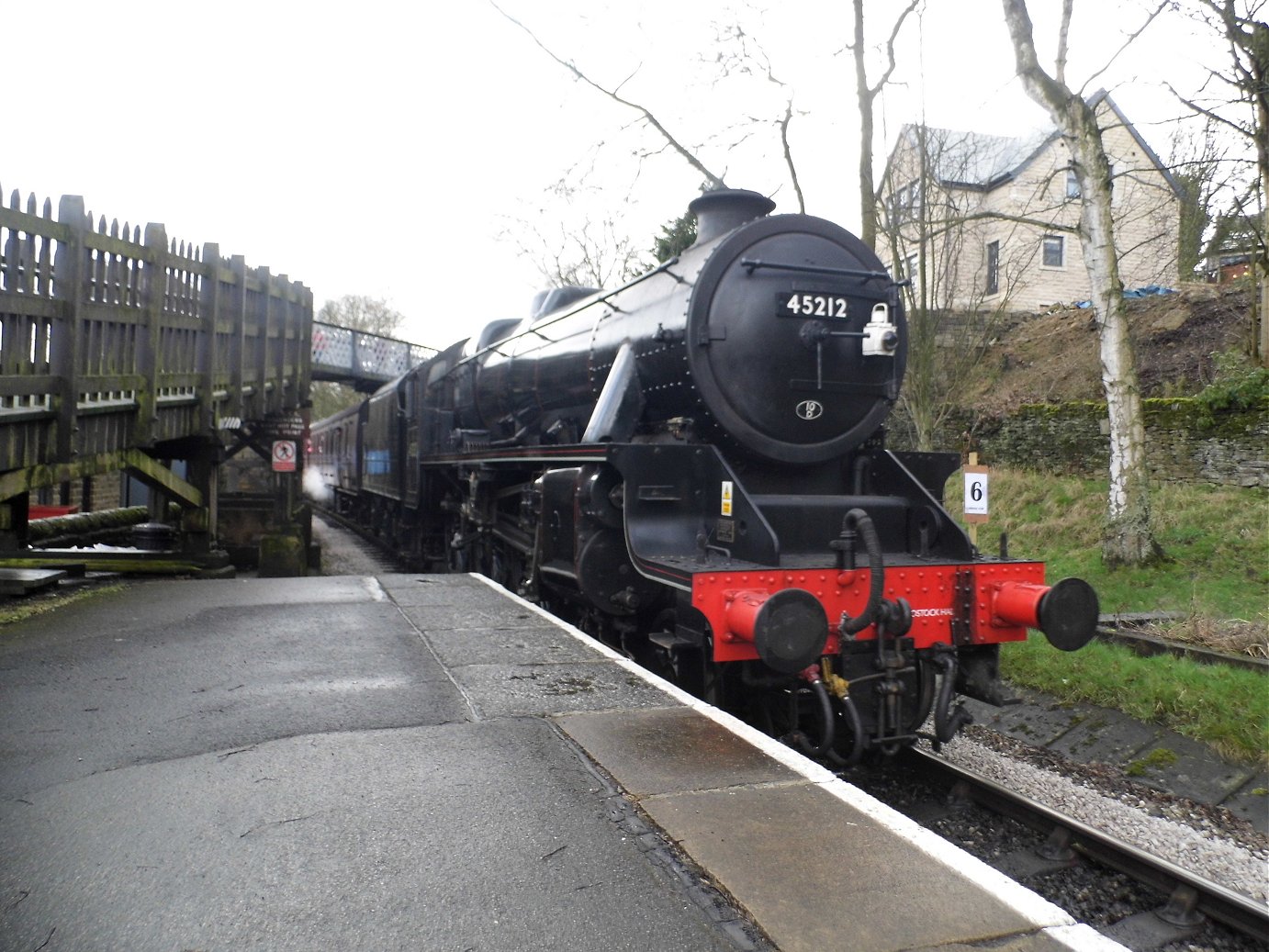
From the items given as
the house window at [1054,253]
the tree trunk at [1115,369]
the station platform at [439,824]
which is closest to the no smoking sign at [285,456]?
the station platform at [439,824]

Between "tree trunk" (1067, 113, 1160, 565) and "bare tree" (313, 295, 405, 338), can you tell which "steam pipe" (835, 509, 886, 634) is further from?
"bare tree" (313, 295, 405, 338)

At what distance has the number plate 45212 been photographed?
18.7 feet

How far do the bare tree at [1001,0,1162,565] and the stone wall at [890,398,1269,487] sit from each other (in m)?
3.38

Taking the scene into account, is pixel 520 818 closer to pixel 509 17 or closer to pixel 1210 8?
pixel 1210 8

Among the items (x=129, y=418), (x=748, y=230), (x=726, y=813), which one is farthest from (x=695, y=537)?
(x=129, y=418)

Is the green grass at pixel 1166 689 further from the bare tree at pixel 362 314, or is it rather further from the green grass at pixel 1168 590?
the bare tree at pixel 362 314

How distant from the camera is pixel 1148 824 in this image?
475 cm

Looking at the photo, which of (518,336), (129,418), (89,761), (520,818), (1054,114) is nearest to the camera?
(520,818)

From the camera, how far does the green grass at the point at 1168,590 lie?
5852 mm

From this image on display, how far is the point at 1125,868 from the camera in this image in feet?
13.3

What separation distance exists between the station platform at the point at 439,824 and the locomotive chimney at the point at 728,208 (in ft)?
9.57

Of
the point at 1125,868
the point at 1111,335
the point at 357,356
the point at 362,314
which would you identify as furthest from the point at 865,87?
the point at 362,314

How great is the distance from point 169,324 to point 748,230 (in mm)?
5907

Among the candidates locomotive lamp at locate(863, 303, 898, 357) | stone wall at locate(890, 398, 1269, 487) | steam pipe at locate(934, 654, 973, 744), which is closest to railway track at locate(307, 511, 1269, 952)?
steam pipe at locate(934, 654, 973, 744)
